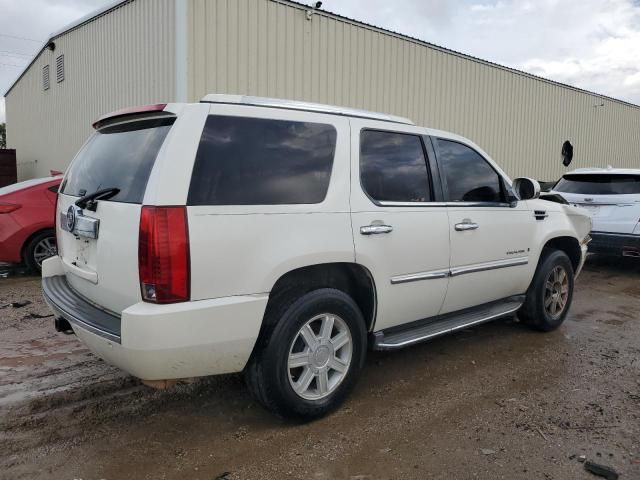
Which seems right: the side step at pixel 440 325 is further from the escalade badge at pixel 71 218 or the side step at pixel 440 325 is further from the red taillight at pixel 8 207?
the red taillight at pixel 8 207

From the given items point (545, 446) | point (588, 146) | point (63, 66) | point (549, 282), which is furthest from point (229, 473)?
point (588, 146)

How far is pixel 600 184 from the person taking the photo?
812cm

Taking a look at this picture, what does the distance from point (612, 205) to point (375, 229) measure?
6.09 metres

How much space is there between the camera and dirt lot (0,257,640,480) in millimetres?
2707

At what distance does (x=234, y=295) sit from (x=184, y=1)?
22.8 ft

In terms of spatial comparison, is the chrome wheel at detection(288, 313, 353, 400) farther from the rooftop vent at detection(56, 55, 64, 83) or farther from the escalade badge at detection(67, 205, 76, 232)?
the rooftop vent at detection(56, 55, 64, 83)

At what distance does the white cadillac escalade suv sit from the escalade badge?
0.11ft

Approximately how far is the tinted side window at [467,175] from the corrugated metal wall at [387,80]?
553 centimetres

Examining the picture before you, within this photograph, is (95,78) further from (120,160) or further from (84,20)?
(120,160)

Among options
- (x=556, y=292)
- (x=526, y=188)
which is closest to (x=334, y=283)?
(x=526, y=188)

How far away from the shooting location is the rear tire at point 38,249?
7.10 m

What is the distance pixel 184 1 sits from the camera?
809cm

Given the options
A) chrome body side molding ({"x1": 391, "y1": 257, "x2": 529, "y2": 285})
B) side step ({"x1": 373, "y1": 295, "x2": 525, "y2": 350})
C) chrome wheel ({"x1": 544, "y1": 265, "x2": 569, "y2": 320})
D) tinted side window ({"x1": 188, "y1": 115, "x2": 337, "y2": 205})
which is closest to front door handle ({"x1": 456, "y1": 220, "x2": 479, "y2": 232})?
chrome body side molding ({"x1": 391, "y1": 257, "x2": 529, "y2": 285})

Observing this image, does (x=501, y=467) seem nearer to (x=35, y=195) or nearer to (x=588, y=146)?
(x=35, y=195)
